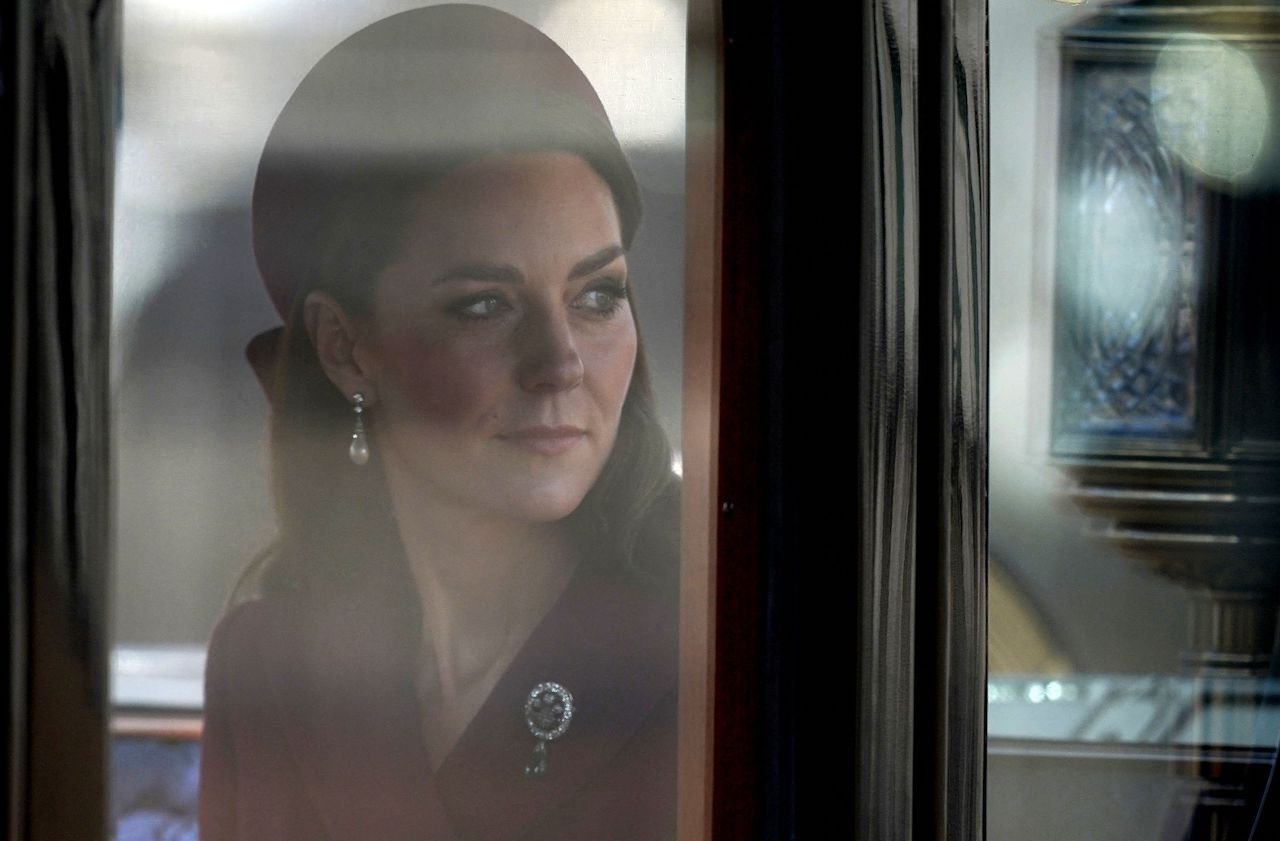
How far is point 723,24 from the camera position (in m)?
1.24

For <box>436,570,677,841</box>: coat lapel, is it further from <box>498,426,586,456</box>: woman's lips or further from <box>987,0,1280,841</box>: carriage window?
<box>987,0,1280,841</box>: carriage window

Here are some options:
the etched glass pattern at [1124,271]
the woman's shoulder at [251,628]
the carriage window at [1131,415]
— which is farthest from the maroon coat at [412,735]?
the etched glass pattern at [1124,271]

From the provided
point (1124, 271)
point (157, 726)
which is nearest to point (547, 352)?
point (157, 726)

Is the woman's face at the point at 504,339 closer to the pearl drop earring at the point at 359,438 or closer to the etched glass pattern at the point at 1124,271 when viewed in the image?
the pearl drop earring at the point at 359,438

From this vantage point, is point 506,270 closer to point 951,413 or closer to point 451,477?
point 451,477

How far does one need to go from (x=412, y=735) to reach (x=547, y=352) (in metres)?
0.42

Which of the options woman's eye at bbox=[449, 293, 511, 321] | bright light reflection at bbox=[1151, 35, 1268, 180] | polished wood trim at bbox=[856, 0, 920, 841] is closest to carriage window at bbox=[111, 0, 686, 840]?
woman's eye at bbox=[449, 293, 511, 321]

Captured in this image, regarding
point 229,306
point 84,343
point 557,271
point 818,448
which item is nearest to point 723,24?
point 557,271

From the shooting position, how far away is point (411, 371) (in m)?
1.19

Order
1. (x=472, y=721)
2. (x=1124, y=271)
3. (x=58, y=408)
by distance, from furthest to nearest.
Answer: (x=1124, y=271) < (x=472, y=721) < (x=58, y=408)

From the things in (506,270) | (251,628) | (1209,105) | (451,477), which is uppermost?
(1209,105)

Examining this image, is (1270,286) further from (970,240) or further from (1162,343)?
(970,240)

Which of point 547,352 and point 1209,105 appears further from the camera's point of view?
point 1209,105

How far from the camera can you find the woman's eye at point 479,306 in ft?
3.91
